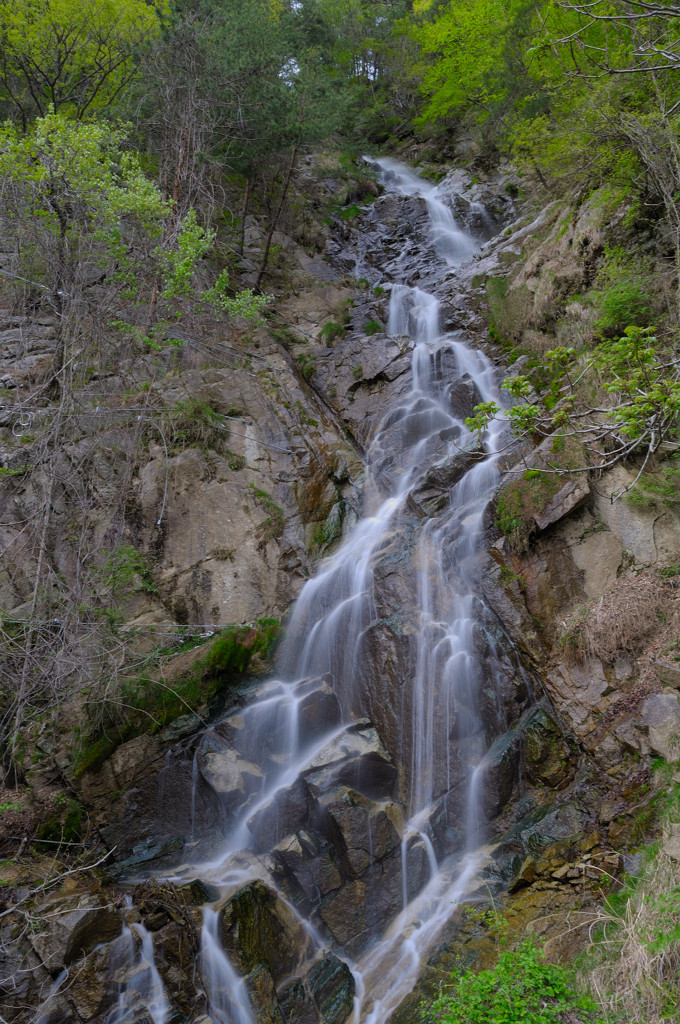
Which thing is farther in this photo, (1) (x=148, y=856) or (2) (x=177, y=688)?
(2) (x=177, y=688)

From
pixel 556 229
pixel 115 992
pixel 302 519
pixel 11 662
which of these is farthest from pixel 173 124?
pixel 115 992

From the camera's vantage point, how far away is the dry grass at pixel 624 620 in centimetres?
661

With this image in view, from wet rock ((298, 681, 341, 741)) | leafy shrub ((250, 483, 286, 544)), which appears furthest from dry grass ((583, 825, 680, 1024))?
leafy shrub ((250, 483, 286, 544))

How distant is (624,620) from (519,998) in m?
3.92

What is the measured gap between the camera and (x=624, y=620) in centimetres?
672

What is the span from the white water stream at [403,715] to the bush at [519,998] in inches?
54.7

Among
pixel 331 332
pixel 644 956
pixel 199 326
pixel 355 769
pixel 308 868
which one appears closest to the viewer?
pixel 644 956

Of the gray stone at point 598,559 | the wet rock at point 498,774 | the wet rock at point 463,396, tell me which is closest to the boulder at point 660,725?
the wet rock at point 498,774

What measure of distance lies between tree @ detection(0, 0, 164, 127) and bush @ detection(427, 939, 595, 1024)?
1479cm

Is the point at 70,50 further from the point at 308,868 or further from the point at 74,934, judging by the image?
the point at 308,868

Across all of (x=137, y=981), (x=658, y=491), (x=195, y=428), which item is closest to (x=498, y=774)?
(x=658, y=491)

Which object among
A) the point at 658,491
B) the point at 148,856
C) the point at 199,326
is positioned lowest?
the point at 148,856

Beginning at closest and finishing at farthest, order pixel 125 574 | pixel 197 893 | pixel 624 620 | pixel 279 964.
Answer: pixel 279 964 → pixel 197 893 → pixel 624 620 → pixel 125 574

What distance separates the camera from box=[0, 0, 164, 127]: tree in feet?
35.9
